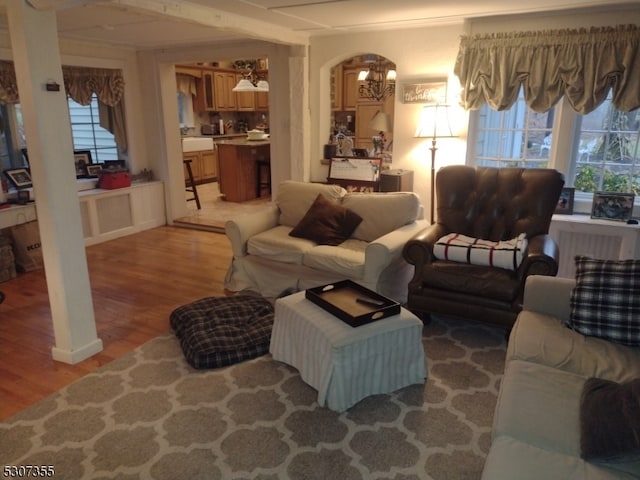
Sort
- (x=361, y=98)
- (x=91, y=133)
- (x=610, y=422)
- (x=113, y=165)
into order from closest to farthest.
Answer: (x=610, y=422)
(x=113, y=165)
(x=91, y=133)
(x=361, y=98)

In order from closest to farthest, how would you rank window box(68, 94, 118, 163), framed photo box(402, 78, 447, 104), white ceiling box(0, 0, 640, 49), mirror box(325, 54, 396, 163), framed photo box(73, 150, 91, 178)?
white ceiling box(0, 0, 640, 49) → framed photo box(402, 78, 447, 104) → framed photo box(73, 150, 91, 178) → window box(68, 94, 118, 163) → mirror box(325, 54, 396, 163)

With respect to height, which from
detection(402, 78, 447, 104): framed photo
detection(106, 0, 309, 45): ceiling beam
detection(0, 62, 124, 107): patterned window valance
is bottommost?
detection(402, 78, 447, 104): framed photo

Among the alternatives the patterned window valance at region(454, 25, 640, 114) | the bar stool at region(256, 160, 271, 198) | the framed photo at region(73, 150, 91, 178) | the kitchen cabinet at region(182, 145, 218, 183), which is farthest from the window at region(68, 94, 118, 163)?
the patterned window valance at region(454, 25, 640, 114)

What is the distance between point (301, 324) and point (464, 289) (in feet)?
3.80

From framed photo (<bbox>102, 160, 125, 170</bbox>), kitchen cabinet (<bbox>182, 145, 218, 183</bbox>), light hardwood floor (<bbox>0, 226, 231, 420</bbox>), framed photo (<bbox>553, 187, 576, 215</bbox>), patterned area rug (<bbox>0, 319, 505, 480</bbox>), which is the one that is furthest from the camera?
kitchen cabinet (<bbox>182, 145, 218, 183</bbox>)

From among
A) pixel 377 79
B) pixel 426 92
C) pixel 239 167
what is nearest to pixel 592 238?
pixel 426 92

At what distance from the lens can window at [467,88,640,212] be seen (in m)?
3.93

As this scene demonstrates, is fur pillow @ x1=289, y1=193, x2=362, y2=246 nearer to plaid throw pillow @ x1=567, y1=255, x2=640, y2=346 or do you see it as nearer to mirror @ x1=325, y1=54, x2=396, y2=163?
plaid throw pillow @ x1=567, y1=255, x2=640, y2=346

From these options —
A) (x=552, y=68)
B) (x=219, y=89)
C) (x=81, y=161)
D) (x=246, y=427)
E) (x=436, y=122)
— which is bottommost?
(x=246, y=427)

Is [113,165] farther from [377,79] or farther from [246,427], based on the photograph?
[246,427]

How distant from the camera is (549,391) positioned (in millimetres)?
1804

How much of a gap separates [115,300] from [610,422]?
3491mm

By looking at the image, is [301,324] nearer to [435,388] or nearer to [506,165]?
[435,388]

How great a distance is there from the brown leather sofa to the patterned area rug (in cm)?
38
